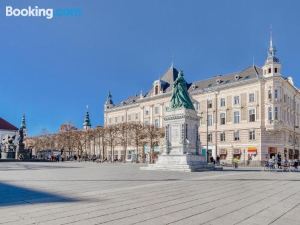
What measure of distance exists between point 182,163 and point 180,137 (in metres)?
3.32

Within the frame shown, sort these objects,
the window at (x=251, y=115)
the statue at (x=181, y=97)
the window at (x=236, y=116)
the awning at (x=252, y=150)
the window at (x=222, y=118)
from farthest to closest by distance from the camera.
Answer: the window at (x=222, y=118) < the window at (x=236, y=116) < the window at (x=251, y=115) < the awning at (x=252, y=150) < the statue at (x=181, y=97)

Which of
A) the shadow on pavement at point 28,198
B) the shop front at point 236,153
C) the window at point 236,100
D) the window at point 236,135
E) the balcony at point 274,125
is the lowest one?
the shop front at point 236,153

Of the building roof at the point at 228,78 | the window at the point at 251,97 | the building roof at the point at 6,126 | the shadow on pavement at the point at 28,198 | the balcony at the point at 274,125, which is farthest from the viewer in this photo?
the building roof at the point at 6,126

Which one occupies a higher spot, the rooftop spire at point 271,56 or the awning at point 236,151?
the rooftop spire at point 271,56

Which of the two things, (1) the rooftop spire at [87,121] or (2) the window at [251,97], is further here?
(1) the rooftop spire at [87,121]

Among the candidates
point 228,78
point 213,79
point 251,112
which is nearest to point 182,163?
point 251,112

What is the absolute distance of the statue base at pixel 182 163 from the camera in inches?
1220

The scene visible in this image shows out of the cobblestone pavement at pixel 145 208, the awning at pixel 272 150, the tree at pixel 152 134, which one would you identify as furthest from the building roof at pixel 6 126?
the cobblestone pavement at pixel 145 208

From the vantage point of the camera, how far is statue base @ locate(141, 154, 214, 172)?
3099 centimetres

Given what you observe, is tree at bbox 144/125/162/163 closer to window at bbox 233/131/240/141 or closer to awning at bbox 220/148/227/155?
awning at bbox 220/148/227/155

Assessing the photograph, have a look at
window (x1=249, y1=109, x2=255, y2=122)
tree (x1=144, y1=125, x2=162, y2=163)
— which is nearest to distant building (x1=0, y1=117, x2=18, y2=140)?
tree (x1=144, y1=125, x2=162, y2=163)

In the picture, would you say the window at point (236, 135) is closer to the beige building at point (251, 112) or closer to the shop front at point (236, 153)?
the beige building at point (251, 112)

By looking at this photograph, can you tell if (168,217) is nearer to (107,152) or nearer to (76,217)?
(76,217)

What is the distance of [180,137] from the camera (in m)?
34.7
